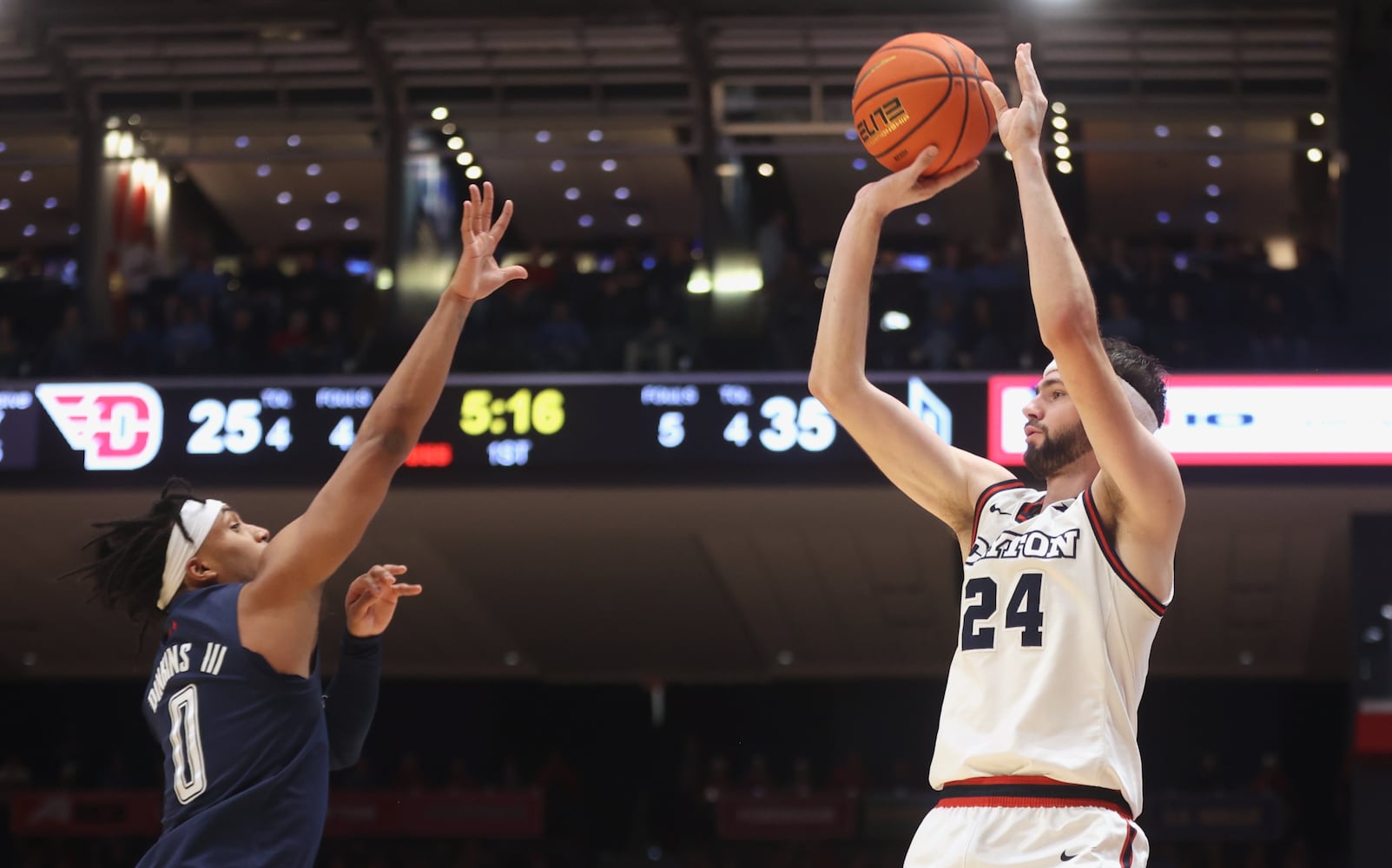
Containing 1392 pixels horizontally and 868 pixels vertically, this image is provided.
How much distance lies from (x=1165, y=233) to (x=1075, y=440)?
48.3 ft

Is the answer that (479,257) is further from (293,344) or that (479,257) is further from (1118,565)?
(293,344)

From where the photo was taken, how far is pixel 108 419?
489 inches

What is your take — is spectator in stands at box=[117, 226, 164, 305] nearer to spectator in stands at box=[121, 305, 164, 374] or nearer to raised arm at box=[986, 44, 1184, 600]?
spectator in stands at box=[121, 305, 164, 374]

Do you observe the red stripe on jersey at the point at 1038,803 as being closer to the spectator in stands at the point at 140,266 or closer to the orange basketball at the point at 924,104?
the orange basketball at the point at 924,104

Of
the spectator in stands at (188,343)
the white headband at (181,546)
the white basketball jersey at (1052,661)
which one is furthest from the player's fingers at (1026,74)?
the spectator in stands at (188,343)

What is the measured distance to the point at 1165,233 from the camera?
1741 centimetres

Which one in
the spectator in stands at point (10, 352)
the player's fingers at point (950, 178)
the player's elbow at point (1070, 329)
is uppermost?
the player's fingers at point (950, 178)

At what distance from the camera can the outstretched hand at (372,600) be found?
3.65 metres

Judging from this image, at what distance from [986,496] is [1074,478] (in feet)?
0.58

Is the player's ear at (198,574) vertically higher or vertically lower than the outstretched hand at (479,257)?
lower

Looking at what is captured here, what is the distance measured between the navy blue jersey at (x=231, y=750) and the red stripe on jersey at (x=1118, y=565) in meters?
1.53

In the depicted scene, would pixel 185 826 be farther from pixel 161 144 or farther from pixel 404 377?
pixel 161 144

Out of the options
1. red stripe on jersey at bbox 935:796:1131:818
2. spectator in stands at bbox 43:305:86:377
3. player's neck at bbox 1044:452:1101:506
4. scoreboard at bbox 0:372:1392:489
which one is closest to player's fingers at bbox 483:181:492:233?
player's neck at bbox 1044:452:1101:506

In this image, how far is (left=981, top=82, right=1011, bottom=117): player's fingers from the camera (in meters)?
3.39
